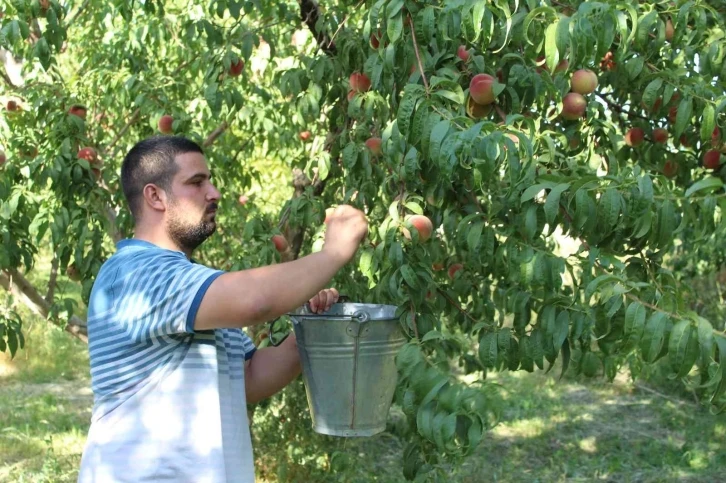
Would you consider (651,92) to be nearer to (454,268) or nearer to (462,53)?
(462,53)

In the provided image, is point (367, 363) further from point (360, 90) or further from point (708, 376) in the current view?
point (360, 90)

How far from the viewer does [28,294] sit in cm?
360

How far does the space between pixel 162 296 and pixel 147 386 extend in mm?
189

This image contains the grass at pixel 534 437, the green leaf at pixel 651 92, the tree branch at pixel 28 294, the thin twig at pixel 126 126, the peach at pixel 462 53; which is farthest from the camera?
the grass at pixel 534 437

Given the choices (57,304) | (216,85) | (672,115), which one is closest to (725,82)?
(672,115)

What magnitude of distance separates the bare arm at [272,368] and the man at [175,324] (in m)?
0.15

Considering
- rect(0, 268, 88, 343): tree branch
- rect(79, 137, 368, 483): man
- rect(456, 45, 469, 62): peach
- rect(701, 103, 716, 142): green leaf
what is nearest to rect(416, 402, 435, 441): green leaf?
rect(79, 137, 368, 483): man

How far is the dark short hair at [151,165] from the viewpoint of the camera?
167 centimetres

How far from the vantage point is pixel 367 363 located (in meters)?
1.78

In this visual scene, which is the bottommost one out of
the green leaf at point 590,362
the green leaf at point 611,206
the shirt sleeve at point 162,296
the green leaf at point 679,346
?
the green leaf at point 590,362

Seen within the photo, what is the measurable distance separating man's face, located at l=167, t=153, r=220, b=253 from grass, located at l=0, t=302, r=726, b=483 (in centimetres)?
191

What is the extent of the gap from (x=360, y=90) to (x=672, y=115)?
0.93 m

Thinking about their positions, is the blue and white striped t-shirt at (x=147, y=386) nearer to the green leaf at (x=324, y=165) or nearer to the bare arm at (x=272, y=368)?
the bare arm at (x=272, y=368)

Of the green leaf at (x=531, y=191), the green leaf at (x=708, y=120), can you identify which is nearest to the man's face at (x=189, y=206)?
the green leaf at (x=531, y=191)
